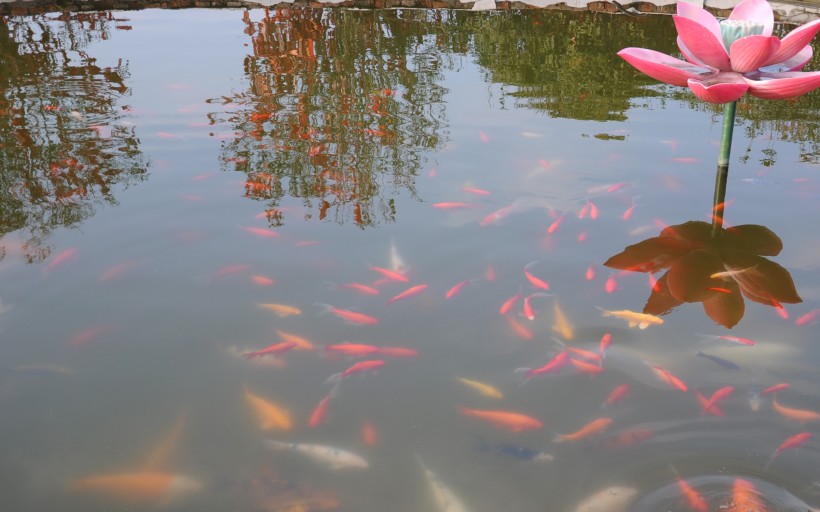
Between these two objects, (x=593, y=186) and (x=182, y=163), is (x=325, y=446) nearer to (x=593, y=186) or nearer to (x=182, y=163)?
(x=593, y=186)

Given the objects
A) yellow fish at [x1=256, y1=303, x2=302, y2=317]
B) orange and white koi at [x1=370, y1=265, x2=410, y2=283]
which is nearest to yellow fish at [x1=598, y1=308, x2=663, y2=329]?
orange and white koi at [x1=370, y1=265, x2=410, y2=283]

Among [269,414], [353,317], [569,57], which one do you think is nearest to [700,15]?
[353,317]

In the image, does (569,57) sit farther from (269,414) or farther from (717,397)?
(269,414)

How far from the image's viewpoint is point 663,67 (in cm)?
334

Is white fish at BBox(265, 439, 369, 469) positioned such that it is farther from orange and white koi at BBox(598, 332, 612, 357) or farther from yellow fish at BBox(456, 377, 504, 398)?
orange and white koi at BBox(598, 332, 612, 357)

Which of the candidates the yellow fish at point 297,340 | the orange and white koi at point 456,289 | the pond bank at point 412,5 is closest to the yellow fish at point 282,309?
the yellow fish at point 297,340

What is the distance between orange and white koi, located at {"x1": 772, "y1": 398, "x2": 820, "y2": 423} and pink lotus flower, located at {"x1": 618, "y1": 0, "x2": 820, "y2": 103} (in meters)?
1.51

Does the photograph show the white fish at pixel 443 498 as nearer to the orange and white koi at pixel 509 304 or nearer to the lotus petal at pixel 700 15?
the orange and white koi at pixel 509 304

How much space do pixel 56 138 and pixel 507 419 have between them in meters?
3.51

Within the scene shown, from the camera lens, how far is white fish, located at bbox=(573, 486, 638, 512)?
75.2 inches

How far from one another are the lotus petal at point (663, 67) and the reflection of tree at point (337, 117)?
1.20m

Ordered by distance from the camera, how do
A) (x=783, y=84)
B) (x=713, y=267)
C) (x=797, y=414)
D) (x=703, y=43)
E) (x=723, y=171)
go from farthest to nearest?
(x=723, y=171)
(x=703, y=43)
(x=783, y=84)
(x=713, y=267)
(x=797, y=414)

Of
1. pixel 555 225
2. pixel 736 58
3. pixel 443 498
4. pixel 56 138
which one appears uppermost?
pixel 736 58

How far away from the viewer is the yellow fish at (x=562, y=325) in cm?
262
